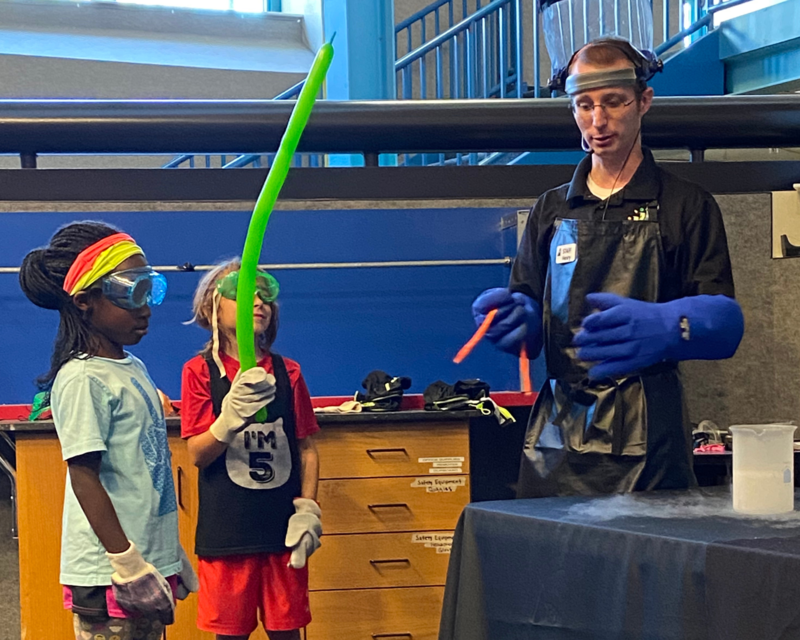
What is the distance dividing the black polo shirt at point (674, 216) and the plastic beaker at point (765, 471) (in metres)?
0.35

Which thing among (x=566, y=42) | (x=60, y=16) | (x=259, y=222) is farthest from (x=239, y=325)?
(x=60, y=16)

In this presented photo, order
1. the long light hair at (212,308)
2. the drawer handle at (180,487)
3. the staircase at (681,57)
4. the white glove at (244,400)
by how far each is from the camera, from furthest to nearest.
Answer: the staircase at (681,57) → the drawer handle at (180,487) → the long light hair at (212,308) → the white glove at (244,400)

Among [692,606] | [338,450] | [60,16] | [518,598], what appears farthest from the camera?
[60,16]

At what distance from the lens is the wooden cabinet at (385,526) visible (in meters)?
2.46

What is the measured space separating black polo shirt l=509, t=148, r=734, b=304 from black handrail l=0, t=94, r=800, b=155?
105cm

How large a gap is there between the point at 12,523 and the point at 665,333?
6.39 ft

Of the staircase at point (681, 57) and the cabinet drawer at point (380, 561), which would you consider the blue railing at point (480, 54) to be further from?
the cabinet drawer at point (380, 561)

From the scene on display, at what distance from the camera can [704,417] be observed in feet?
9.61

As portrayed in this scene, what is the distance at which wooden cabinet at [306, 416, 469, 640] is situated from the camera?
246cm

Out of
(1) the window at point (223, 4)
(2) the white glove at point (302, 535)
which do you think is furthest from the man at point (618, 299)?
(1) the window at point (223, 4)

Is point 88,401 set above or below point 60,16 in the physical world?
below

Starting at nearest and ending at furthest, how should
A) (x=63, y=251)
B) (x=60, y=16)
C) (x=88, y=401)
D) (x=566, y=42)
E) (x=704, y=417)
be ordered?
(x=88, y=401), (x=63, y=251), (x=704, y=417), (x=566, y=42), (x=60, y=16)

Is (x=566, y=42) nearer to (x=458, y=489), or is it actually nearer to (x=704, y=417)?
(x=704, y=417)

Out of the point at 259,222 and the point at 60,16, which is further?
the point at 60,16
